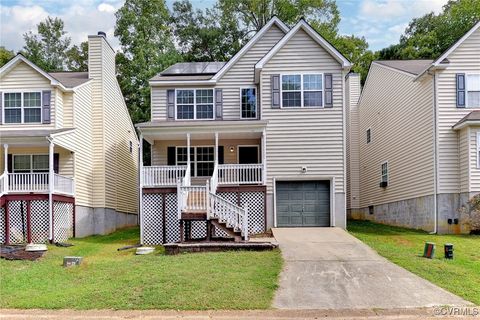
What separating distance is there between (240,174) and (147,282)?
9.31 meters

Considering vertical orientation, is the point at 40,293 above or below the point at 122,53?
below

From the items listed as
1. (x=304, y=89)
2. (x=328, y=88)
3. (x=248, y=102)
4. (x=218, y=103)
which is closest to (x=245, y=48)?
(x=248, y=102)

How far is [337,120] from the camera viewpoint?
2061 centimetres

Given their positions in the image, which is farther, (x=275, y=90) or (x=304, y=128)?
(x=275, y=90)

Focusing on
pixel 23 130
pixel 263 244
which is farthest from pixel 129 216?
pixel 263 244

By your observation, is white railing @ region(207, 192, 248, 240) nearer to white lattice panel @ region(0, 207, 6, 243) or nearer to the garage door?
the garage door

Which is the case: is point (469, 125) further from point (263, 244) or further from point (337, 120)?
point (263, 244)

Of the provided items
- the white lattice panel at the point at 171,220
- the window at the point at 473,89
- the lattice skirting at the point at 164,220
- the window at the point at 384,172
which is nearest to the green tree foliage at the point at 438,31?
the window at the point at 384,172

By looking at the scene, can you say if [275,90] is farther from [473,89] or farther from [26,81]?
[26,81]

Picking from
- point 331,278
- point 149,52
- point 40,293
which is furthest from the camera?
point 149,52

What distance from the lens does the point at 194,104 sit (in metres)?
22.4

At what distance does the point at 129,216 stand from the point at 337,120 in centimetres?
1420

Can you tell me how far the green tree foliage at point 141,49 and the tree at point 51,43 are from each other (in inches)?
276

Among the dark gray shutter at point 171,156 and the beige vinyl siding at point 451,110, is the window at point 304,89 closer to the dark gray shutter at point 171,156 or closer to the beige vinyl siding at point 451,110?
the beige vinyl siding at point 451,110
